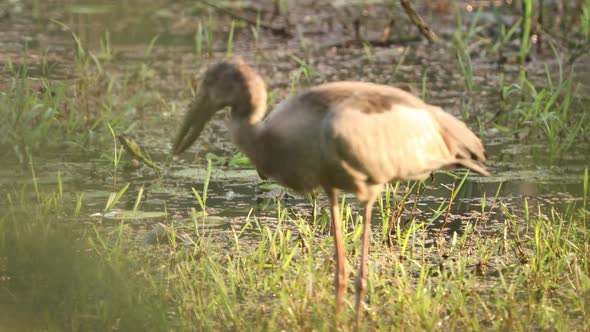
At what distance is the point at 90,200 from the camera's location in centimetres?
581

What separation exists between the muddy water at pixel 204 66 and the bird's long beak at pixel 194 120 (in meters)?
1.09

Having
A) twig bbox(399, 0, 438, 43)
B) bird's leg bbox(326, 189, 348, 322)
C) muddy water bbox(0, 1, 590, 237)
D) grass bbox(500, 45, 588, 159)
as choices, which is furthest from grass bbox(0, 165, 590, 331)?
twig bbox(399, 0, 438, 43)

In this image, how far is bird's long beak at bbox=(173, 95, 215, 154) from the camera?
438 cm

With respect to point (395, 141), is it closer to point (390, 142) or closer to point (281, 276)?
point (390, 142)

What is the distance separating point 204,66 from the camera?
863 cm

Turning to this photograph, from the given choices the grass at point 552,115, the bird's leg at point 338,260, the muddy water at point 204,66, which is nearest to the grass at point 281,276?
the bird's leg at point 338,260

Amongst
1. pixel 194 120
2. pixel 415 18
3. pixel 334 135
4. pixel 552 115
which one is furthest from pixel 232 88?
pixel 415 18

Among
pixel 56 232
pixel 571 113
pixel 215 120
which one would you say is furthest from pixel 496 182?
pixel 56 232

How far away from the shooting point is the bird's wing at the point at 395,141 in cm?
414

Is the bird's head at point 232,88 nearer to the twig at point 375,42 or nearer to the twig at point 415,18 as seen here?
the twig at point 415,18

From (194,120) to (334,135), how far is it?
2.02ft

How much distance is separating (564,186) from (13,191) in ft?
9.07

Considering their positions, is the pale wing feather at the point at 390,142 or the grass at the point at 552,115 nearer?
the pale wing feather at the point at 390,142

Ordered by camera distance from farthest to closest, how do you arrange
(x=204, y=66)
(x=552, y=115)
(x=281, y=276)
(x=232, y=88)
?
(x=204, y=66), (x=552, y=115), (x=281, y=276), (x=232, y=88)
